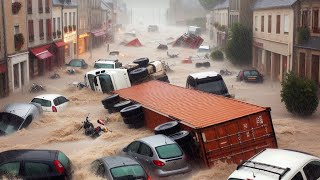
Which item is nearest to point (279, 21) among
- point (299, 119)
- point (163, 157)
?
point (299, 119)

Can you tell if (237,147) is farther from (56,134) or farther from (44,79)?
(44,79)

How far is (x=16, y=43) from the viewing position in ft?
114

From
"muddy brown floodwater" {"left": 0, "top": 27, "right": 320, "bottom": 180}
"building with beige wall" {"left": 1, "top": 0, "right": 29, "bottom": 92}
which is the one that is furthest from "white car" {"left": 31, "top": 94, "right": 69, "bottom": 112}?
"building with beige wall" {"left": 1, "top": 0, "right": 29, "bottom": 92}

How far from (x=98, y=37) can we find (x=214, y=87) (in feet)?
175

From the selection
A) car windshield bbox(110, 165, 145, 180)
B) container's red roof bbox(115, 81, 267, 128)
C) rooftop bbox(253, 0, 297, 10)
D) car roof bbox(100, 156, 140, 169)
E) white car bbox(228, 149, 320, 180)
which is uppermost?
rooftop bbox(253, 0, 297, 10)

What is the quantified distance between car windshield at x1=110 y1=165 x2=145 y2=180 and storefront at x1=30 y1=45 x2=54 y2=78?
28893 millimetres

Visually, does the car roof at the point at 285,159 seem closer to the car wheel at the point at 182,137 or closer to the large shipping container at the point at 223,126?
the large shipping container at the point at 223,126

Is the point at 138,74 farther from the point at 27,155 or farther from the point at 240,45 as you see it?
the point at 240,45

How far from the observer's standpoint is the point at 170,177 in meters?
14.7

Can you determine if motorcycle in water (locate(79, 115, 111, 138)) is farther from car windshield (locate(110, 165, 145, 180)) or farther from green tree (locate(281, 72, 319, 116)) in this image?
green tree (locate(281, 72, 319, 116))

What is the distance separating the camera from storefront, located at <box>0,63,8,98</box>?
31.8 metres

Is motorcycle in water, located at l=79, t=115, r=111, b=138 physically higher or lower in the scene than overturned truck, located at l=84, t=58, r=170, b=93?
lower

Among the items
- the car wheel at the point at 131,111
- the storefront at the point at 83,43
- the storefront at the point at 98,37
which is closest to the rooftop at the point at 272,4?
the car wheel at the point at 131,111

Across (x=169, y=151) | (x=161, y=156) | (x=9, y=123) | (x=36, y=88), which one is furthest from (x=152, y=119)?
(x=36, y=88)
